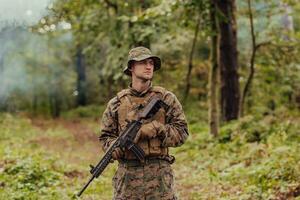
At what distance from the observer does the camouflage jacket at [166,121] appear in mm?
5336

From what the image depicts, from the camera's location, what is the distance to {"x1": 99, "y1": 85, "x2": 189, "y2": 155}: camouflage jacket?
17.5 feet

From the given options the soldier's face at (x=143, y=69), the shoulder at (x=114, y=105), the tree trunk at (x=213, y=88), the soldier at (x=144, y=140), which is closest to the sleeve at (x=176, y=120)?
the soldier at (x=144, y=140)

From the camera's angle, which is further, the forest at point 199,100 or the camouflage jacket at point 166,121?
the forest at point 199,100

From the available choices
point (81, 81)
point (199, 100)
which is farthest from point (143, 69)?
point (81, 81)

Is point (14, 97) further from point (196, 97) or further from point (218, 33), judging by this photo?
point (218, 33)

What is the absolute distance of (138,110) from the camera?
5.27m

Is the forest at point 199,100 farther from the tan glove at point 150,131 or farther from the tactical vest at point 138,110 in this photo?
the tan glove at point 150,131

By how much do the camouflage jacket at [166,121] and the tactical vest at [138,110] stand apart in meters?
0.04

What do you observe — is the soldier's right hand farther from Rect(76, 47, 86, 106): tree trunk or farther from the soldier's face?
Rect(76, 47, 86, 106): tree trunk

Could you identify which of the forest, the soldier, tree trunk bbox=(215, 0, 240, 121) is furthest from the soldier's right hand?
tree trunk bbox=(215, 0, 240, 121)

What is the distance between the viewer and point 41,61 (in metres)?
37.9

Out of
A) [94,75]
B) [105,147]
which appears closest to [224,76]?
[105,147]

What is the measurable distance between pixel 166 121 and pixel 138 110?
0.33 metres

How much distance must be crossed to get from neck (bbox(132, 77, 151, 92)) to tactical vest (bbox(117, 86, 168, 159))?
66 mm
